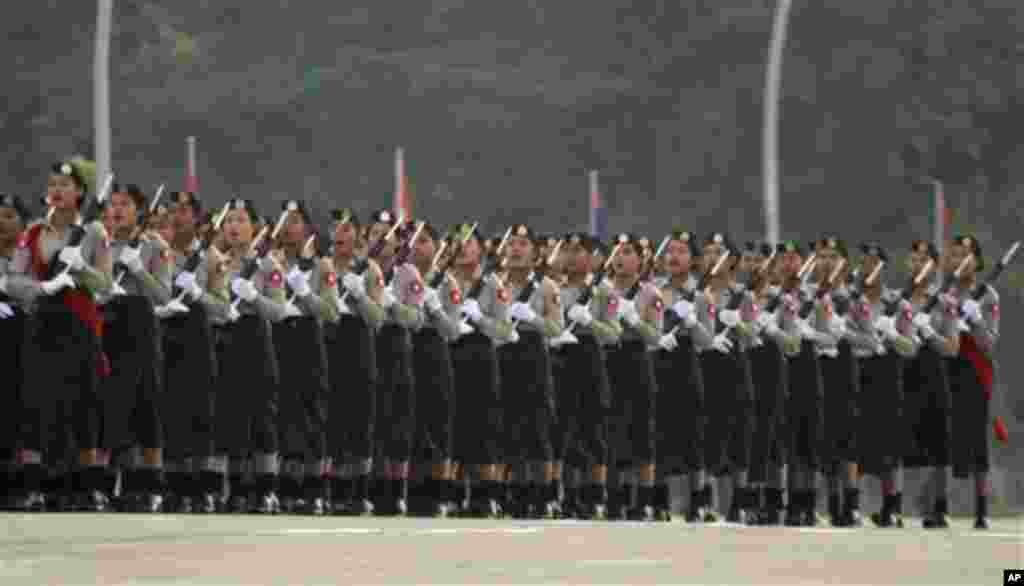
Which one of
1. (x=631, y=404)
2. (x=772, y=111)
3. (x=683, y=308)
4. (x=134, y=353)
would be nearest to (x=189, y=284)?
(x=134, y=353)

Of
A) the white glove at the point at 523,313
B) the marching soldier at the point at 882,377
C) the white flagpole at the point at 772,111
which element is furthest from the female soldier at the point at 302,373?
the white flagpole at the point at 772,111

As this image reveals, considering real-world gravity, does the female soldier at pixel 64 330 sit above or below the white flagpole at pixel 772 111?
below

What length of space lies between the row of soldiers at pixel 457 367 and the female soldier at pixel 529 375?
0.07 ft

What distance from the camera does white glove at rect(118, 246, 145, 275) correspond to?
2252cm

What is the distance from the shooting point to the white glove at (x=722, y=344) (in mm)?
28562

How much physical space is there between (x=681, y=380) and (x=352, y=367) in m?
3.67

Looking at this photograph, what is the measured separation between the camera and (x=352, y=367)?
25750 mm

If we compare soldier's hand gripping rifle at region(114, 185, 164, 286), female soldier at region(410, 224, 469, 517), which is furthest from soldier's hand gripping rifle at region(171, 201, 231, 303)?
female soldier at region(410, 224, 469, 517)

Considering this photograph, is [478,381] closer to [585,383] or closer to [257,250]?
[585,383]

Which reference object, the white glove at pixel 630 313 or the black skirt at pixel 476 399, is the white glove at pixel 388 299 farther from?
the white glove at pixel 630 313

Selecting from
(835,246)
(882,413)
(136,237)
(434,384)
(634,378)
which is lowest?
(882,413)

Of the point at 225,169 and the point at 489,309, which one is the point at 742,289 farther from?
the point at 225,169

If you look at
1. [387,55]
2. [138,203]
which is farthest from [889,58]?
[138,203]

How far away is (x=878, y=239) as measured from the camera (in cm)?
7206
